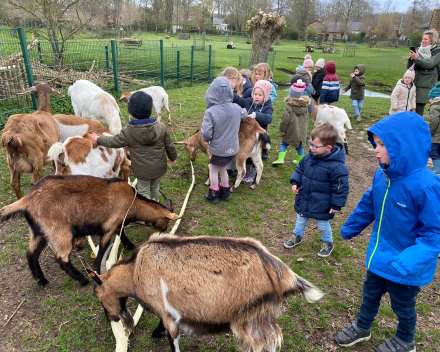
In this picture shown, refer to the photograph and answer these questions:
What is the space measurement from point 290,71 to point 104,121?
18205 millimetres

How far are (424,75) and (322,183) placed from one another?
5.81 meters

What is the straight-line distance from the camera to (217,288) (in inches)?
82.2

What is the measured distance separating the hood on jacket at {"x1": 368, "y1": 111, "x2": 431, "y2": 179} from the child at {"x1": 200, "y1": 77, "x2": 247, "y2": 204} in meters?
2.52

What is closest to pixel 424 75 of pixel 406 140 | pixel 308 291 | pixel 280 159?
pixel 280 159

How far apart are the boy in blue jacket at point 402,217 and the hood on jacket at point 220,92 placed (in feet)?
7.80

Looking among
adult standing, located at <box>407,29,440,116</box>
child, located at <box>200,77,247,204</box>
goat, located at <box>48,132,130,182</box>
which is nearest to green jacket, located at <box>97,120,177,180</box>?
goat, located at <box>48,132,130,182</box>

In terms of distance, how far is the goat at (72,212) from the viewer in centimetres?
284

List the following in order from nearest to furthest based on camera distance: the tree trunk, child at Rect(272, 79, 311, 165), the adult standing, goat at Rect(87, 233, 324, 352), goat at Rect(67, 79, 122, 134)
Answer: goat at Rect(87, 233, 324, 352)
child at Rect(272, 79, 311, 165)
goat at Rect(67, 79, 122, 134)
the adult standing
the tree trunk

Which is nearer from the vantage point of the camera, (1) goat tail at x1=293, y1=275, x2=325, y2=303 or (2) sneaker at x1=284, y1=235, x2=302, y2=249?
(1) goat tail at x1=293, y1=275, x2=325, y2=303

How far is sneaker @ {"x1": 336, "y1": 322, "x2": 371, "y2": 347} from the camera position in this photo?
2641mm

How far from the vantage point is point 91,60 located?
10031 millimetres

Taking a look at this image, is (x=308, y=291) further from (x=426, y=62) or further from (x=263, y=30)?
(x=263, y=30)

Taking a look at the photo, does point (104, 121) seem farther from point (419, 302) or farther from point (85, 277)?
point (419, 302)

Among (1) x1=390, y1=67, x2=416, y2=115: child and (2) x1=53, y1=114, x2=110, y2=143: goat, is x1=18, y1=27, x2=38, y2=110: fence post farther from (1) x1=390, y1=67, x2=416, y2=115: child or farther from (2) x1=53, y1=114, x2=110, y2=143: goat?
(1) x1=390, y1=67, x2=416, y2=115: child
